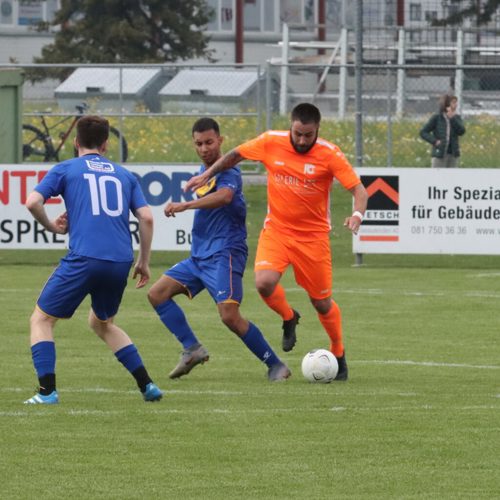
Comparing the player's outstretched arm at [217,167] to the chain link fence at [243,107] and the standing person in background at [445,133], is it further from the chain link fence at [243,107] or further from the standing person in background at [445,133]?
the chain link fence at [243,107]

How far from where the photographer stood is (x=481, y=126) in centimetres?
2691

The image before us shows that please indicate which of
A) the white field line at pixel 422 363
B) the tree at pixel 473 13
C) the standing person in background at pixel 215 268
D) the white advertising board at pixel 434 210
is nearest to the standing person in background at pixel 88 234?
the standing person in background at pixel 215 268

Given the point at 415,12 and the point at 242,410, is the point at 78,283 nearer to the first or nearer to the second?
the point at 242,410

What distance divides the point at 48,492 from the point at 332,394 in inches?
136

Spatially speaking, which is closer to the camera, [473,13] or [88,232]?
[88,232]

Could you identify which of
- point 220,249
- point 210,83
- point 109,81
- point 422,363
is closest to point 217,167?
point 220,249

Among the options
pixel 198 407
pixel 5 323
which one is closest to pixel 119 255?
pixel 198 407

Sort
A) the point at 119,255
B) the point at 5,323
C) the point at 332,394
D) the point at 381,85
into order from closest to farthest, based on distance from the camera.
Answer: the point at 119,255 < the point at 332,394 < the point at 5,323 < the point at 381,85

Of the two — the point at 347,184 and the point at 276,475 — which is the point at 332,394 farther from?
the point at 276,475

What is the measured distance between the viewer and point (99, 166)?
9422mm

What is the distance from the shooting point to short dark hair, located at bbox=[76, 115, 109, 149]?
940cm

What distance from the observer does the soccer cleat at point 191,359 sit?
11.0 metres

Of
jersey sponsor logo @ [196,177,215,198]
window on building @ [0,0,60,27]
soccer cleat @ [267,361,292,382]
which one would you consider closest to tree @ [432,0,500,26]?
window on building @ [0,0,60,27]

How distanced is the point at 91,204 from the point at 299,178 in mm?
2103
